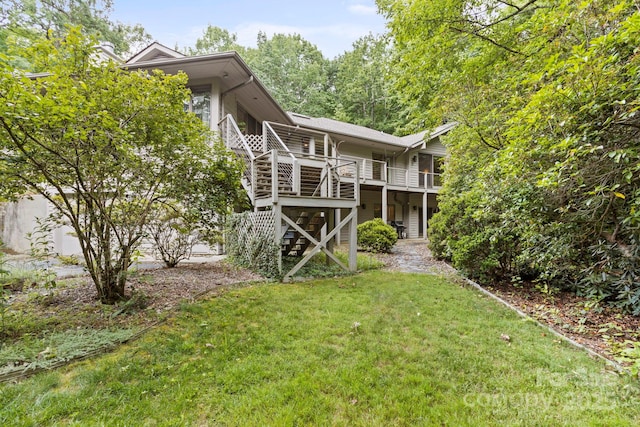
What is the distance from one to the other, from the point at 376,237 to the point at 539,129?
7072 mm

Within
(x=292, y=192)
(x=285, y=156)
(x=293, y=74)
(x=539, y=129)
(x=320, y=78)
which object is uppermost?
(x=320, y=78)

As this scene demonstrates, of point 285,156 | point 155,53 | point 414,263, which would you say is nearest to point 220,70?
point 155,53

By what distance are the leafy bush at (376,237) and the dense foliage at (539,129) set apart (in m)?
1.96

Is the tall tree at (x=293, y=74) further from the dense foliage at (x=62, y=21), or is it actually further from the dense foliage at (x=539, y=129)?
the dense foliage at (x=539, y=129)

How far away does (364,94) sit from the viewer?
2520 cm

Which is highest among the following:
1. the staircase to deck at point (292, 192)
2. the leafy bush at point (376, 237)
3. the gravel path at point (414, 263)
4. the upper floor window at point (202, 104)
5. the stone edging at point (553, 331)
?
the upper floor window at point (202, 104)

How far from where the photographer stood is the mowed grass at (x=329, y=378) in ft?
6.82

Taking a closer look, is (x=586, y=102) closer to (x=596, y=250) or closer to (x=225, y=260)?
(x=596, y=250)

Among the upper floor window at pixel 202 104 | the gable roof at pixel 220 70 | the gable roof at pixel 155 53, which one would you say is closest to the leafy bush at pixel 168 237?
the upper floor window at pixel 202 104

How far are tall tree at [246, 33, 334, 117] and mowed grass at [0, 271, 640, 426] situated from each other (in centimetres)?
2359

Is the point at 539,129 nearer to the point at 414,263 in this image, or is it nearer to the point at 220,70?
the point at 414,263

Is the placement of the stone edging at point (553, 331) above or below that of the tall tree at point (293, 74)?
below

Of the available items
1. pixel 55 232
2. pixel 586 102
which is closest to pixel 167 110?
pixel 586 102

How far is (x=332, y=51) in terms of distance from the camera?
2941 cm
